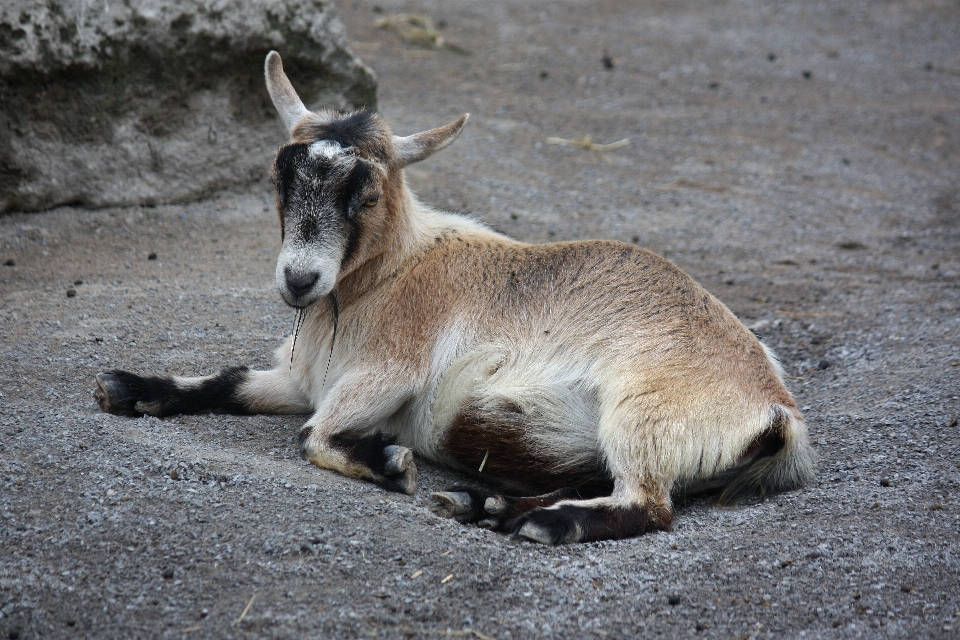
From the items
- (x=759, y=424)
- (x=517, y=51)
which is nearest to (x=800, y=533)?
(x=759, y=424)

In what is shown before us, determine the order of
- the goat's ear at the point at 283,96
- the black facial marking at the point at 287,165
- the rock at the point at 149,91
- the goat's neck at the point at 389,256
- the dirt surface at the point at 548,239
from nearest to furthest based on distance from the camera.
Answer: the dirt surface at the point at 548,239, the black facial marking at the point at 287,165, the goat's neck at the point at 389,256, the goat's ear at the point at 283,96, the rock at the point at 149,91

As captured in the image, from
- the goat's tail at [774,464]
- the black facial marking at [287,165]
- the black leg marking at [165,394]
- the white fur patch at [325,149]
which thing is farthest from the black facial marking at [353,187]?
the goat's tail at [774,464]

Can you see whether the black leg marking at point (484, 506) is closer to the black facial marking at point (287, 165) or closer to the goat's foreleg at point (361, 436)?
the goat's foreleg at point (361, 436)

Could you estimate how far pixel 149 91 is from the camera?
6.73 meters

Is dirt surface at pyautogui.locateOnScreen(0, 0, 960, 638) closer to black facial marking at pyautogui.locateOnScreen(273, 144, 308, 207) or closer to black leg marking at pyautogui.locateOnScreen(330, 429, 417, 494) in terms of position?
black leg marking at pyautogui.locateOnScreen(330, 429, 417, 494)

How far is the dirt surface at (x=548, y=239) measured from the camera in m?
3.05

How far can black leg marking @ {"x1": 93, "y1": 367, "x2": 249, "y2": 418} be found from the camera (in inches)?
169

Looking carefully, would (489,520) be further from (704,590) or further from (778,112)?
(778,112)

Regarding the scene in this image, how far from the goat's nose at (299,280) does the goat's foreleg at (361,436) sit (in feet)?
1.68

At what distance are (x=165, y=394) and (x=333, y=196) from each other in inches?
50.0

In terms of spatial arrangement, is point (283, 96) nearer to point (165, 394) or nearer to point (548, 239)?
point (165, 394)

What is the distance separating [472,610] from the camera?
9.99 ft

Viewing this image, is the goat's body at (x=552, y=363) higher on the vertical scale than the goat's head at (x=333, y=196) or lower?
lower

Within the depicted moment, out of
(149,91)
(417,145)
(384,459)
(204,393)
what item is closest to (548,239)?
(417,145)
